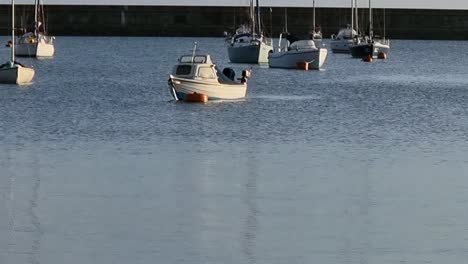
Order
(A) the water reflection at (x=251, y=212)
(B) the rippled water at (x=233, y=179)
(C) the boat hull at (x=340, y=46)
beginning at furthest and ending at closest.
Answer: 1. (C) the boat hull at (x=340, y=46)
2. (B) the rippled water at (x=233, y=179)
3. (A) the water reflection at (x=251, y=212)

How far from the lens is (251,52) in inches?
2972

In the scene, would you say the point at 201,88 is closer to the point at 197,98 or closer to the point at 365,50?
the point at 197,98

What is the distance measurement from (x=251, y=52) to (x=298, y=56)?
497cm

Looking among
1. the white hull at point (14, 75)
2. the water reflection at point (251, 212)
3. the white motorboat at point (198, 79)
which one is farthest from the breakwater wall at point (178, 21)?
the water reflection at point (251, 212)

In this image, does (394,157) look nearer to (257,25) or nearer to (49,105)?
(49,105)

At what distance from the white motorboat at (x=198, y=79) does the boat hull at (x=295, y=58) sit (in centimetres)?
2480

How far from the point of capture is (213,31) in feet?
497

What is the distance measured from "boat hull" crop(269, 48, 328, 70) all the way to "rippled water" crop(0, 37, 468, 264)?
17523 millimetres

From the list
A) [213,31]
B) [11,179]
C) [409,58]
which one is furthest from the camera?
[213,31]

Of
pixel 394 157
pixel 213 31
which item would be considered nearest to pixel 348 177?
pixel 394 157

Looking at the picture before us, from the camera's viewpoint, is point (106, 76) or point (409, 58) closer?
point (106, 76)

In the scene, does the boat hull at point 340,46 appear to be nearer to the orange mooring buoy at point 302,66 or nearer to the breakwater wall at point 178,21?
the orange mooring buoy at point 302,66

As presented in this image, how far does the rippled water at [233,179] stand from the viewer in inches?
757

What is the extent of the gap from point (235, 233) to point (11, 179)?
6152 millimetres
